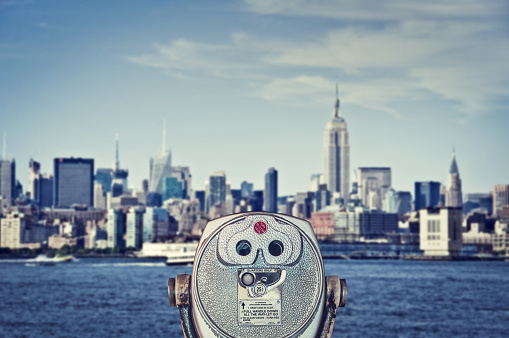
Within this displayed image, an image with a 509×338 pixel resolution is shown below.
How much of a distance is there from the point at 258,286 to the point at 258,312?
81 mm

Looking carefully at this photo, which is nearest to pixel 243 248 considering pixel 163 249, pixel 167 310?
pixel 167 310

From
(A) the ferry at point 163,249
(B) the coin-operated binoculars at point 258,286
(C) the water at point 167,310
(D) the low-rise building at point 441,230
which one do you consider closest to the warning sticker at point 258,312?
(B) the coin-operated binoculars at point 258,286

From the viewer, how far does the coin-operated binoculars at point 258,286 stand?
11.1 feet

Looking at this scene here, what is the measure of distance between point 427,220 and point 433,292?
99.7 meters

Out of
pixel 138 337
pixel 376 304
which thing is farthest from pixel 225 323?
pixel 376 304

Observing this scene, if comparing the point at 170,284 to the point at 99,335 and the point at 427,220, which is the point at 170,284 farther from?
the point at 427,220

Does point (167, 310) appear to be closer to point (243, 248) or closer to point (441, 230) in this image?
point (243, 248)

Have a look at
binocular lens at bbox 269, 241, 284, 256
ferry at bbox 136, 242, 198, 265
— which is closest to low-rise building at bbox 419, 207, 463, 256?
ferry at bbox 136, 242, 198, 265

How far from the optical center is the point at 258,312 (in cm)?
338

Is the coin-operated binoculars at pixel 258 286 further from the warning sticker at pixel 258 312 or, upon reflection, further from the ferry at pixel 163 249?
the ferry at pixel 163 249

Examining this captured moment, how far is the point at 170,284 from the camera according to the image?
3455 millimetres

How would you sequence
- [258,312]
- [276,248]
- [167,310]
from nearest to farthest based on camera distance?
1. [258,312]
2. [276,248]
3. [167,310]

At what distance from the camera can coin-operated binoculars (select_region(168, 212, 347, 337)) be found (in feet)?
11.1

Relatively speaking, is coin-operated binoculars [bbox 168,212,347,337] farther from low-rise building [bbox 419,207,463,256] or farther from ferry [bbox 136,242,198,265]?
low-rise building [bbox 419,207,463,256]
